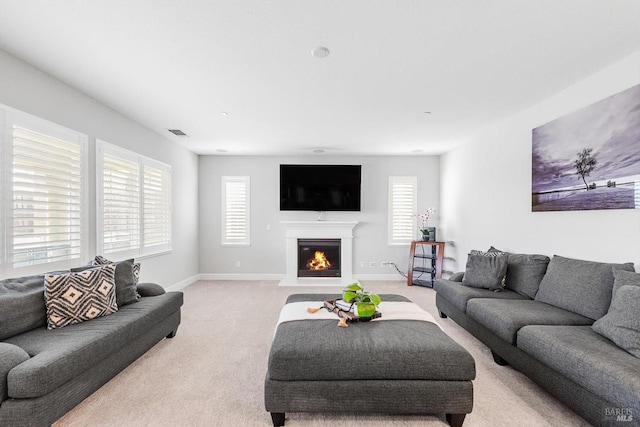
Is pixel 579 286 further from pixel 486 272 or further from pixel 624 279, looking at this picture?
pixel 486 272

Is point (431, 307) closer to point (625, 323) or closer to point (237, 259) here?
point (625, 323)

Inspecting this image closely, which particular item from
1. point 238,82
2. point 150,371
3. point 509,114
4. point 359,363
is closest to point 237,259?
point 150,371

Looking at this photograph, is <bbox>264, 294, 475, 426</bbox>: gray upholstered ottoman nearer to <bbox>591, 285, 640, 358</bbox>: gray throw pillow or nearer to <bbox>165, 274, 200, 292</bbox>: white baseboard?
<bbox>591, 285, 640, 358</bbox>: gray throw pillow

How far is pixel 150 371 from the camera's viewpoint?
2.40 meters

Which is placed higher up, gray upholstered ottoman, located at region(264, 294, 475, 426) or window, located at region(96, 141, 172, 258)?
window, located at region(96, 141, 172, 258)

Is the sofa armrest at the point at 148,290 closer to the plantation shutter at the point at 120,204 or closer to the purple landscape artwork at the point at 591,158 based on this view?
the plantation shutter at the point at 120,204

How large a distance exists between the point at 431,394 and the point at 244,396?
1323 millimetres

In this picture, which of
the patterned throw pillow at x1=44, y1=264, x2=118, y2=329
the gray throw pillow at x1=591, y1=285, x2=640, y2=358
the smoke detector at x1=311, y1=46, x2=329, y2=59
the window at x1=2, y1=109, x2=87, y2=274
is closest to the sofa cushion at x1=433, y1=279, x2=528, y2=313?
the gray throw pillow at x1=591, y1=285, x2=640, y2=358

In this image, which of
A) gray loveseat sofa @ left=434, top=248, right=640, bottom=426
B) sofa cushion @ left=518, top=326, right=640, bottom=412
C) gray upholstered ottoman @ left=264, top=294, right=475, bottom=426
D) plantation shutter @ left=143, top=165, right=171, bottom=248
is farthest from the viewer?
plantation shutter @ left=143, top=165, right=171, bottom=248

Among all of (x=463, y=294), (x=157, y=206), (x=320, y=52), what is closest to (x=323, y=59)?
(x=320, y=52)

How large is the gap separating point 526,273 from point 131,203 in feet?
16.2

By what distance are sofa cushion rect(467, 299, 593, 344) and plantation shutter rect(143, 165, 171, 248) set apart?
4.39m

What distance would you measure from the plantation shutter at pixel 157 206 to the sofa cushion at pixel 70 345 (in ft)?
6.10

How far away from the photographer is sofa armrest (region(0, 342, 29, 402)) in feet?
5.04
